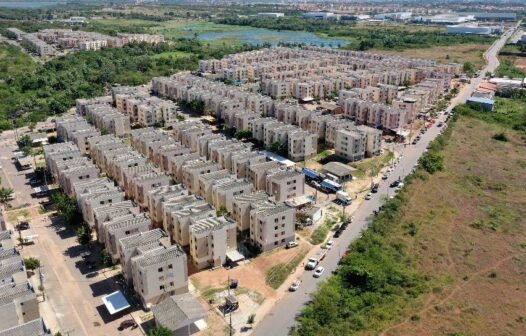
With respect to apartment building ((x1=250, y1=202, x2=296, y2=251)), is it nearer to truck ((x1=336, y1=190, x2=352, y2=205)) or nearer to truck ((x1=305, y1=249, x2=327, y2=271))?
truck ((x1=305, y1=249, x2=327, y2=271))

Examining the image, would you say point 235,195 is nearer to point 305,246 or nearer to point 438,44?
point 305,246

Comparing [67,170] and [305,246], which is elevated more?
[67,170]

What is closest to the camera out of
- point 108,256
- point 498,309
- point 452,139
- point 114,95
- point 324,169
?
point 498,309

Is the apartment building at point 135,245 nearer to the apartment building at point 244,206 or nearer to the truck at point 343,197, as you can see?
the apartment building at point 244,206

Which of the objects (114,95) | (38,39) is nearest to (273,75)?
(114,95)

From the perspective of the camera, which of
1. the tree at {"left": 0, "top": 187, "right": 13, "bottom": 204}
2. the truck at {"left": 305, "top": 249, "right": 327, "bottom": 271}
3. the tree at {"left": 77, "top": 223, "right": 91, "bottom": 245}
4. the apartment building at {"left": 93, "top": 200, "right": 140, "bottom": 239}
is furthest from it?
the tree at {"left": 0, "top": 187, "right": 13, "bottom": 204}

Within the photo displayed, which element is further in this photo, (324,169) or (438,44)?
(438,44)

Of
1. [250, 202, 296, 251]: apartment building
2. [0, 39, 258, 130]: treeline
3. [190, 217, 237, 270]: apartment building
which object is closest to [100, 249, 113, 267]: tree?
[190, 217, 237, 270]: apartment building
